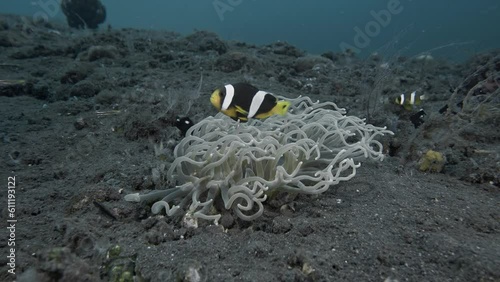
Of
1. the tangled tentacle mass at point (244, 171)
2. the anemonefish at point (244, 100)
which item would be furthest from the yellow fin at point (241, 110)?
the tangled tentacle mass at point (244, 171)

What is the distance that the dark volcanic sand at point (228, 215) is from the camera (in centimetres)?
215

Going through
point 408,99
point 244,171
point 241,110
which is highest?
point 408,99

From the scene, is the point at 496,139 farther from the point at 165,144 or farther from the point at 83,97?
the point at 83,97

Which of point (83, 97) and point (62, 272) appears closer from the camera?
point (62, 272)

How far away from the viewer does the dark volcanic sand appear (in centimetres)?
215

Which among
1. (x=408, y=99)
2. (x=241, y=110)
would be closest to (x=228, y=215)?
(x=241, y=110)

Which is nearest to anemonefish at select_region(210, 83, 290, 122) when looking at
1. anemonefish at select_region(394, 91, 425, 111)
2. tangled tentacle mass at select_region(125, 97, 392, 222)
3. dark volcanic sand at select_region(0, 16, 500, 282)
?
tangled tentacle mass at select_region(125, 97, 392, 222)

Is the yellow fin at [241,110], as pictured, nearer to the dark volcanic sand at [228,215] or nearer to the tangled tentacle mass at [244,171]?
the tangled tentacle mass at [244,171]

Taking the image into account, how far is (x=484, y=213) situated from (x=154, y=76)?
7.49 metres

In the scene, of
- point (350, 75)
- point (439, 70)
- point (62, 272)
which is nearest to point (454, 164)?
point (62, 272)

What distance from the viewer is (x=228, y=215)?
272cm

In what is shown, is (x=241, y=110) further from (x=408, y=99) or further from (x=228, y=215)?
(x=408, y=99)

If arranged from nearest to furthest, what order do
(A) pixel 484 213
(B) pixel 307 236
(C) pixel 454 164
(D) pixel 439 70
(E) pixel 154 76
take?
(B) pixel 307 236, (A) pixel 484 213, (C) pixel 454 164, (E) pixel 154 76, (D) pixel 439 70

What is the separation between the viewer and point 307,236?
254 centimetres
